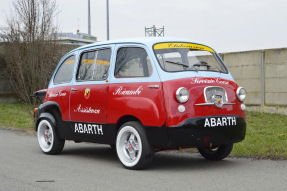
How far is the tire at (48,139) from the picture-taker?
8766mm

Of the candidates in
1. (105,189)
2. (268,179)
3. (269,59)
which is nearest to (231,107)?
(268,179)

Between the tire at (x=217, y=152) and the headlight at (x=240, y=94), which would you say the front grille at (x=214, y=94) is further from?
the tire at (x=217, y=152)

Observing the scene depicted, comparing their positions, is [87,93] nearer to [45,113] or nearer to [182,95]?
[45,113]

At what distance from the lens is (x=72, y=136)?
834cm

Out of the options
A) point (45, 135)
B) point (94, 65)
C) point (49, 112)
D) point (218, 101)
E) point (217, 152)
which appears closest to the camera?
point (218, 101)

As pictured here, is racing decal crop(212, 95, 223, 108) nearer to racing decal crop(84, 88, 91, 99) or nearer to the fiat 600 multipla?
the fiat 600 multipla

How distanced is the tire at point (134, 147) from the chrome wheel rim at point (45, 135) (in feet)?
7.19

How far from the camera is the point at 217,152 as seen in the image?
782 cm

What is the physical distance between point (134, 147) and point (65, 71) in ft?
8.67

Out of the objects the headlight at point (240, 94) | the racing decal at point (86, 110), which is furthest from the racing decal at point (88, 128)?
the headlight at point (240, 94)

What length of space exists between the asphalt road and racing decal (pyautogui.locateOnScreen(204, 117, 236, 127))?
69 centimetres

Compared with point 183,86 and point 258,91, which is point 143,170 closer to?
point 183,86

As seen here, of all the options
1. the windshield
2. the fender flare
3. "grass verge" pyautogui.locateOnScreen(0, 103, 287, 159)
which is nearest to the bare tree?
"grass verge" pyautogui.locateOnScreen(0, 103, 287, 159)

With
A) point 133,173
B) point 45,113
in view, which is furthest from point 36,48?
point 133,173
